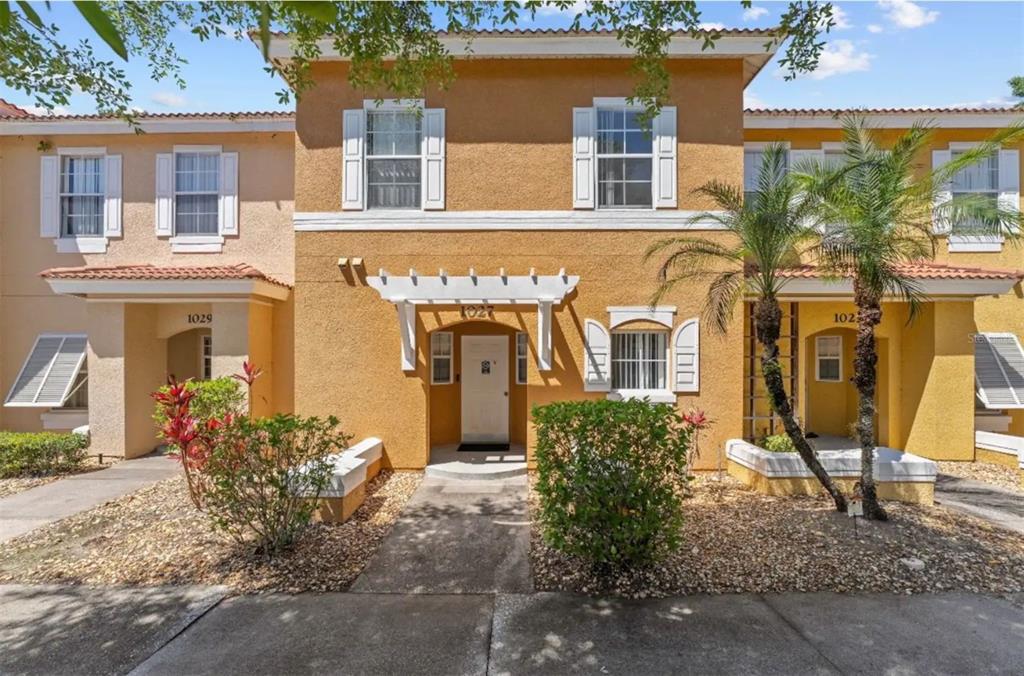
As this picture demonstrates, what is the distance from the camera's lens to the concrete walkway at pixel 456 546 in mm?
5328

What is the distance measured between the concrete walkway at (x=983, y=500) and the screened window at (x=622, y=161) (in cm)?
728

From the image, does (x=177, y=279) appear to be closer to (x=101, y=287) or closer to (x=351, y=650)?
(x=101, y=287)

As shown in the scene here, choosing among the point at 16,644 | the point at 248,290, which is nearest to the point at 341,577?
the point at 16,644

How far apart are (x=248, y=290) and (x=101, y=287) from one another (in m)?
3.08

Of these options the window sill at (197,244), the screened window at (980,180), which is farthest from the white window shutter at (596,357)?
the screened window at (980,180)

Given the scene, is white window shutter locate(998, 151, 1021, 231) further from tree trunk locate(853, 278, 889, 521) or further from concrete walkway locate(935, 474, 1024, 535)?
tree trunk locate(853, 278, 889, 521)

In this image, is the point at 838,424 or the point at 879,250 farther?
the point at 838,424

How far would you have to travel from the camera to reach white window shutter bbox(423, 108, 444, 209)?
31.1 feet

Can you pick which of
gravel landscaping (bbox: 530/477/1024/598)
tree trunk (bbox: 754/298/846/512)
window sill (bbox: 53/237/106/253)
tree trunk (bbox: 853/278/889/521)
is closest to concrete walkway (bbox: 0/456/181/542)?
window sill (bbox: 53/237/106/253)

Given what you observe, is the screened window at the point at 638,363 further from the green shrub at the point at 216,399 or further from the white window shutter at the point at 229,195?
the white window shutter at the point at 229,195

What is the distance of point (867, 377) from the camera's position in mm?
6645

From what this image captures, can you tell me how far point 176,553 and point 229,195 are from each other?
9.18 m

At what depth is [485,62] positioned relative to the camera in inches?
370

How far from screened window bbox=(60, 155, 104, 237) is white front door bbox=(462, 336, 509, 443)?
10063 mm
